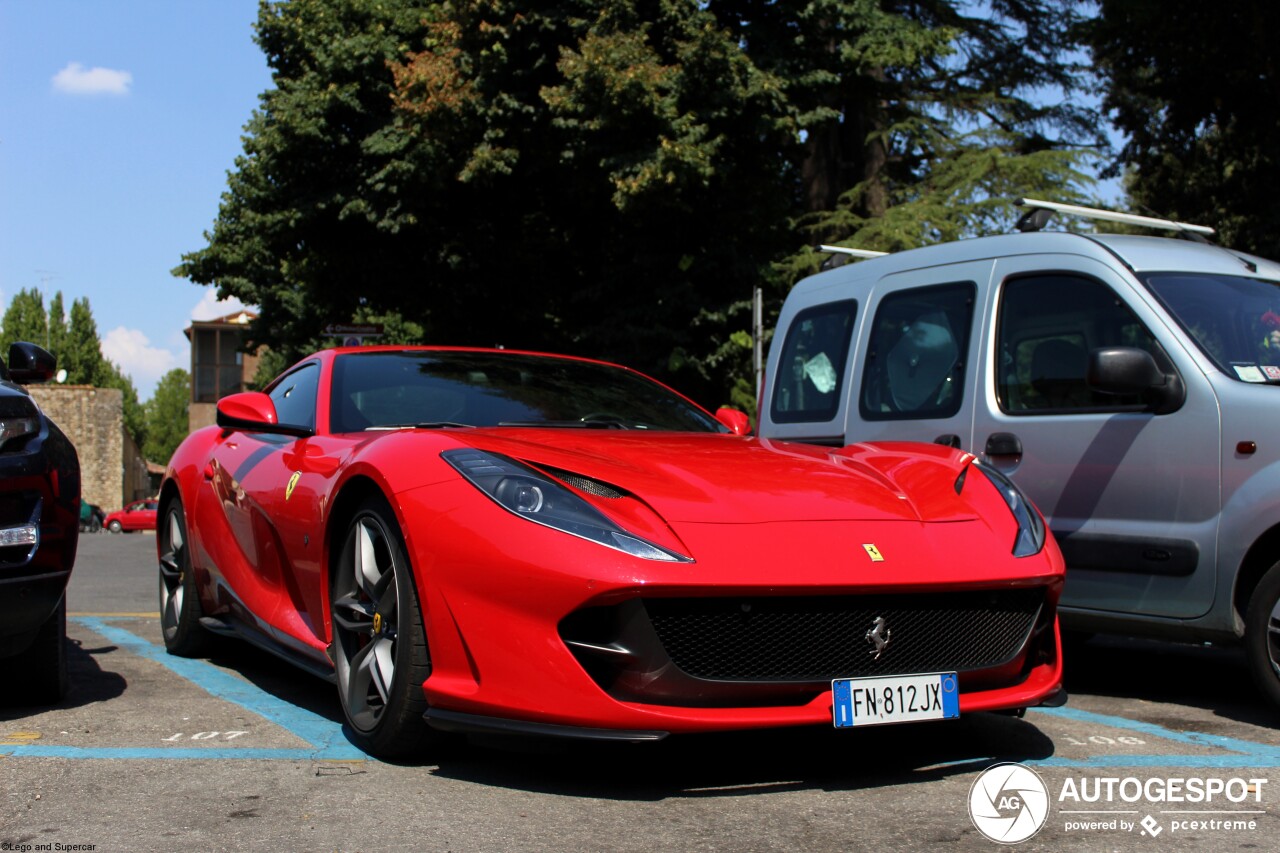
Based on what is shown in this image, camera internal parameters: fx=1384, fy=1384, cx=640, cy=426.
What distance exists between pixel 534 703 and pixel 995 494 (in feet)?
5.40

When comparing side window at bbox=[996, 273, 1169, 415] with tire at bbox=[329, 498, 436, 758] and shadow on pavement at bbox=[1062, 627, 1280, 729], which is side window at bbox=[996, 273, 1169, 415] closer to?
shadow on pavement at bbox=[1062, 627, 1280, 729]

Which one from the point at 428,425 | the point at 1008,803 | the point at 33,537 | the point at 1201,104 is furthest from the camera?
the point at 1201,104

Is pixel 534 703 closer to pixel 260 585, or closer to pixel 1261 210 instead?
pixel 260 585

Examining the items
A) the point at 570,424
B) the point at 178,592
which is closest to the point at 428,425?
the point at 570,424

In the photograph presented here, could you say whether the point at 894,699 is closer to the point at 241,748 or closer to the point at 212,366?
the point at 241,748

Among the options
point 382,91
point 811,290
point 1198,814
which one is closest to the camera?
point 1198,814

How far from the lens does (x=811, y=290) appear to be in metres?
→ 7.70

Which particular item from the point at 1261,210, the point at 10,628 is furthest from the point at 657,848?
the point at 1261,210

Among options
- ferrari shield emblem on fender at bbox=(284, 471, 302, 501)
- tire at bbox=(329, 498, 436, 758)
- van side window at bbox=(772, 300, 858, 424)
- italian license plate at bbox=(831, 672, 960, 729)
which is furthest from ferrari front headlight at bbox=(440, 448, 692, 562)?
van side window at bbox=(772, 300, 858, 424)

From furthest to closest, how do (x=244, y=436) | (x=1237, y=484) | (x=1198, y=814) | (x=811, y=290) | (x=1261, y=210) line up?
(x=1261, y=210)
(x=811, y=290)
(x=244, y=436)
(x=1237, y=484)
(x=1198, y=814)

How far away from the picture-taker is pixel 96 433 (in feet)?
230

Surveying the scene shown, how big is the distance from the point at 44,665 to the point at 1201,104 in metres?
19.7

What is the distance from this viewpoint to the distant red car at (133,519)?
56875 millimetres

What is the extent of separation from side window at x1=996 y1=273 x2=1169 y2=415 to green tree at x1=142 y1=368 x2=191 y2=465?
121376 millimetres
